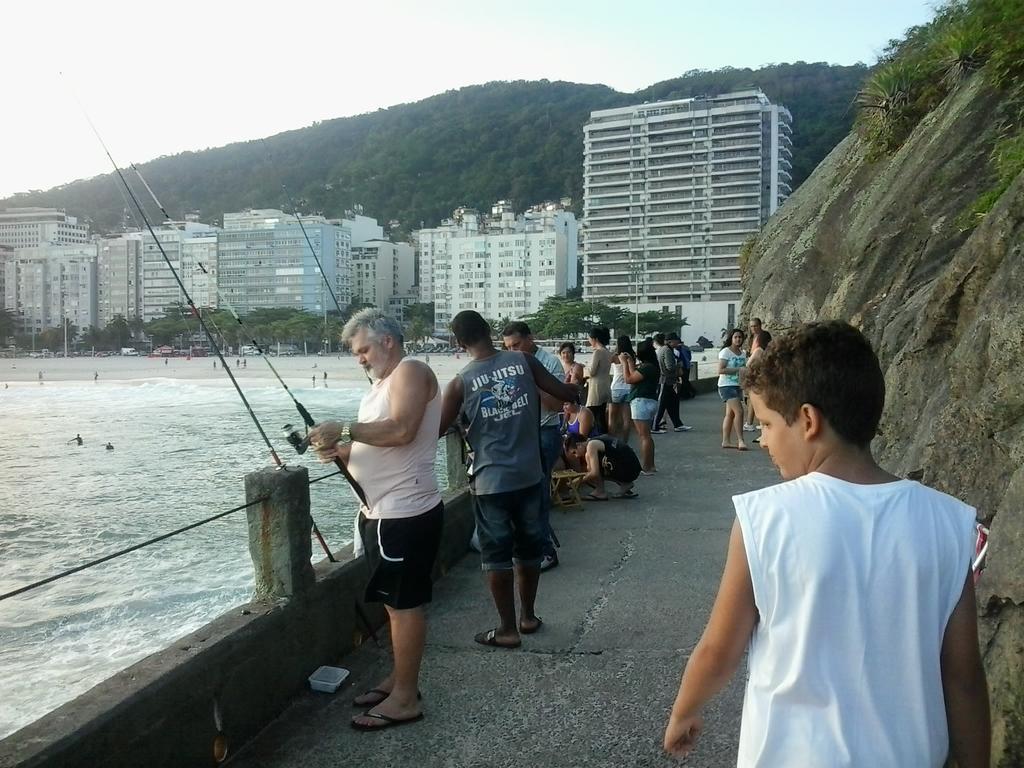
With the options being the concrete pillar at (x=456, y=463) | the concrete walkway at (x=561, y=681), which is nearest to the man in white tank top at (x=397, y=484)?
the concrete walkway at (x=561, y=681)

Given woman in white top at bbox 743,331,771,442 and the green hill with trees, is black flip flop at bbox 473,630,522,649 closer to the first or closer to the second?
woman in white top at bbox 743,331,771,442

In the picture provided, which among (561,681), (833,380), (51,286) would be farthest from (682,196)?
(833,380)

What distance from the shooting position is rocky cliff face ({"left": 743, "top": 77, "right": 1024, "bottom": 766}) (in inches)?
107

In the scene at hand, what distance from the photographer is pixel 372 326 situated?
3695 millimetres

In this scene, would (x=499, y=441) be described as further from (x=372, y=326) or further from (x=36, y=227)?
(x=36, y=227)

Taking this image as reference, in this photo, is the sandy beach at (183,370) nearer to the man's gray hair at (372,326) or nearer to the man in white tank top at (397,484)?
the man's gray hair at (372,326)

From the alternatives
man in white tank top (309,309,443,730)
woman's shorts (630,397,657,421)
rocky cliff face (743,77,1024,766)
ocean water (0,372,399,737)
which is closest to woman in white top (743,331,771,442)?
rocky cliff face (743,77,1024,766)

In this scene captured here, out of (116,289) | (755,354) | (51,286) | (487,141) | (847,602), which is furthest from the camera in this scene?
(487,141)

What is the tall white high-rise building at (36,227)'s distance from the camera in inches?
1563

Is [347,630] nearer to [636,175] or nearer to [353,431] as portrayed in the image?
[353,431]

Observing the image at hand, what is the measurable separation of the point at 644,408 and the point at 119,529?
15.9 m

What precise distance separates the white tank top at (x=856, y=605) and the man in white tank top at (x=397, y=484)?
7.17ft

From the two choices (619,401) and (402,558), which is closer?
(402,558)

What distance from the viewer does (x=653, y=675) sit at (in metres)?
4.21
